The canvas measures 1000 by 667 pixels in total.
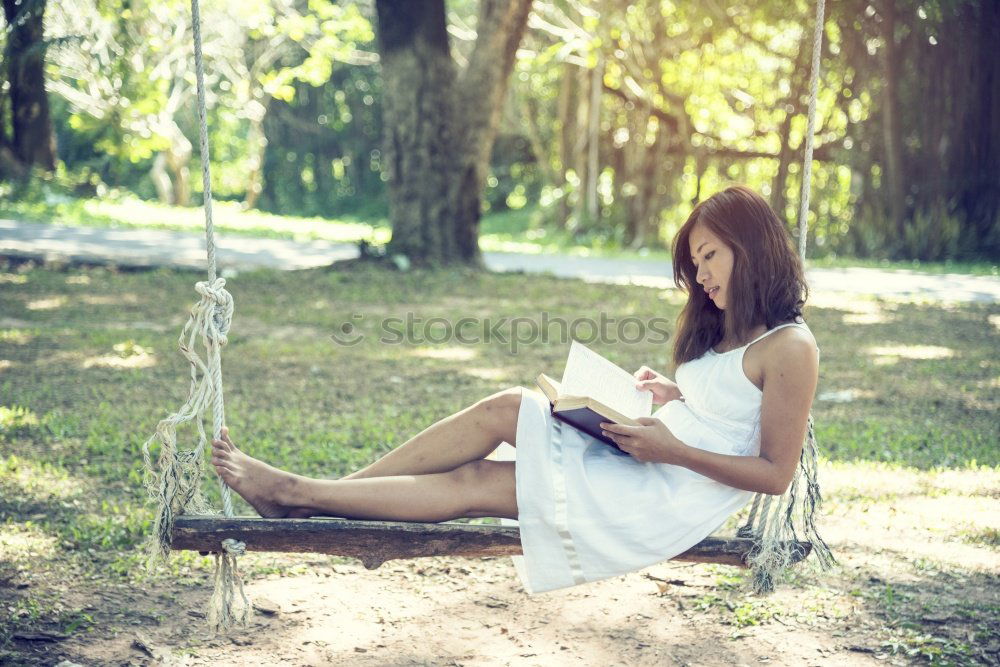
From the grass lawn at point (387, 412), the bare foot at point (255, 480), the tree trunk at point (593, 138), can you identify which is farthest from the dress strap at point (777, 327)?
the tree trunk at point (593, 138)

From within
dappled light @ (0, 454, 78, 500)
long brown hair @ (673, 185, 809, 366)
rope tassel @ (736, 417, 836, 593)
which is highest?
long brown hair @ (673, 185, 809, 366)

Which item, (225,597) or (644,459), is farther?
(225,597)

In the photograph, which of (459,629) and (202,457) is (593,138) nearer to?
(459,629)

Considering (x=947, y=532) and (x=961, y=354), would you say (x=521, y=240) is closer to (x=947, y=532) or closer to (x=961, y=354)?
(x=961, y=354)

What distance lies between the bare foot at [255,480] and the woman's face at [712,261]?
1.16 m

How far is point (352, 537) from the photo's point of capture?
7.71ft

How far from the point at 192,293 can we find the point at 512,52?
366 centimetres

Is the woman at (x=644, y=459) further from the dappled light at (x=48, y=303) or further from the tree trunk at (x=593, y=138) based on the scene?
the tree trunk at (x=593, y=138)

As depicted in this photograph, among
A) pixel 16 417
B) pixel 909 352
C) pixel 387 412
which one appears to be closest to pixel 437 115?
pixel 909 352

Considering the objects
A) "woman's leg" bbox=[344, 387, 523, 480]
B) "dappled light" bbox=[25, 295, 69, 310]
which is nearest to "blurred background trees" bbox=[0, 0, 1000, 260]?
"dappled light" bbox=[25, 295, 69, 310]

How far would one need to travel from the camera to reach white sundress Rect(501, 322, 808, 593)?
7.84 ft

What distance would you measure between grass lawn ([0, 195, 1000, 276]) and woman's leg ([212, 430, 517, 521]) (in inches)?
337

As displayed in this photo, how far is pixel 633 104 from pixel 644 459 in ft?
40.9

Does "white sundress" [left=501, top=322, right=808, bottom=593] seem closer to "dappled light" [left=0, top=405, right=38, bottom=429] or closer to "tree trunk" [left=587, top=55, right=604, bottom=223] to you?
"dappled light" [left=0, top=405, right=38, bottom=429]
